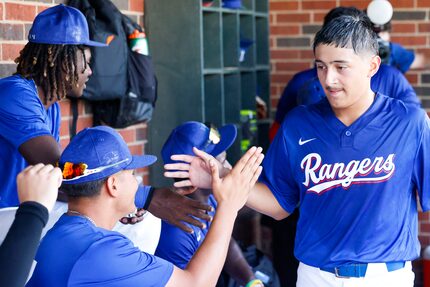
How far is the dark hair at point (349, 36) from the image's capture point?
3170 millimetres

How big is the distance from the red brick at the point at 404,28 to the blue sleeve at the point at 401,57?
333mm

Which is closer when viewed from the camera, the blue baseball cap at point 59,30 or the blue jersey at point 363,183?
the blue jersey at point 363,183

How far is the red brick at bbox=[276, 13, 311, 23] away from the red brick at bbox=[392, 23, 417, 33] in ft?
2.09

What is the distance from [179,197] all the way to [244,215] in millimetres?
2602

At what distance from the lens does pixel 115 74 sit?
171 inches

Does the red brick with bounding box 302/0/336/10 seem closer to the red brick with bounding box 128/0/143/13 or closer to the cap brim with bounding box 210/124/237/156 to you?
the red brick with bounding box 128/0/143/13

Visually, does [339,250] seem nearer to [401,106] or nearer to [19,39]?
[401,106]

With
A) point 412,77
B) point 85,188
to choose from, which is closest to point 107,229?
point 85,188

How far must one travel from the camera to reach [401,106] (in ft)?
10.8

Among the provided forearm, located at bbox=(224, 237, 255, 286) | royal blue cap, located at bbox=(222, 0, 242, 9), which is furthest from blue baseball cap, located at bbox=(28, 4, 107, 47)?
royal blue cap, located at bbox=(222, 0, 242, 9)

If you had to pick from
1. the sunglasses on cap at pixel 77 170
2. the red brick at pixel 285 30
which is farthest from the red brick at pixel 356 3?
the sunglasses on cap at pixel 77 170

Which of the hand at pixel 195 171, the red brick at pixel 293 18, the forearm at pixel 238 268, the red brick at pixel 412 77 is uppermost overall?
the red brick at pixel 293 18

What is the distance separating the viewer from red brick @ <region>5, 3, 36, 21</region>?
393cm

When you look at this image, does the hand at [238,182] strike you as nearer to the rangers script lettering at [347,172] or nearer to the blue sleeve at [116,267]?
the blue sleeve at [116,267]
